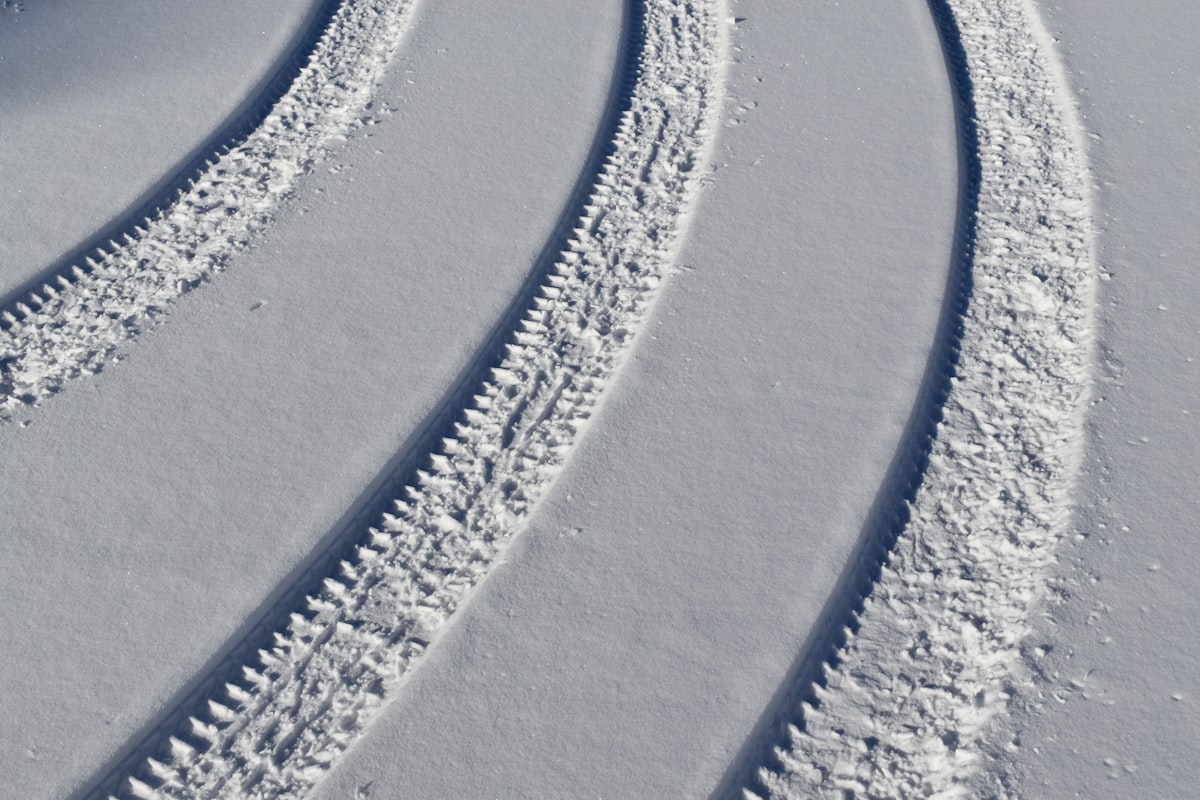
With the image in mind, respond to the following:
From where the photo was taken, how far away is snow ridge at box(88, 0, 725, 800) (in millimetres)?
2734

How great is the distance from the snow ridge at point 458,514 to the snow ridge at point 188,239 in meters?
1.11

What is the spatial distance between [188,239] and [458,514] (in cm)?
157

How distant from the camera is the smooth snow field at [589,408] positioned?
279 cm

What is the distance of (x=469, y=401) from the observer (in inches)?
138

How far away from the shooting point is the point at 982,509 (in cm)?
328

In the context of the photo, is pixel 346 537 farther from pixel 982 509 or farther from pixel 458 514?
pixel 982 509

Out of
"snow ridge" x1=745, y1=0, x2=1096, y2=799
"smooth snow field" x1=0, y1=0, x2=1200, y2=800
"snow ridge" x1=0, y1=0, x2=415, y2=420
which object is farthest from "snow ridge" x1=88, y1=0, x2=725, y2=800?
"snow ridge" x1=0, y1=0, x2=415, y2=420

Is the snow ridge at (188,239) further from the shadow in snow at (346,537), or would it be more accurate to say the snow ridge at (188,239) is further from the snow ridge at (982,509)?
the snow ridge at (982,509)

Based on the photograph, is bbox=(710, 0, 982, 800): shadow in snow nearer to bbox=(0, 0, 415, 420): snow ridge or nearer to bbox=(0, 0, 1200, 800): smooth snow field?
bbox=(0, 0, 1200, 800): smooth snow field

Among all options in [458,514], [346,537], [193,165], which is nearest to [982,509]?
[458,514]

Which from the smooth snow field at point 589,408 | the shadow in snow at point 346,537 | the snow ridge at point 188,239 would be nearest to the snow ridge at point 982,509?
the smooth snow field at point 589,408

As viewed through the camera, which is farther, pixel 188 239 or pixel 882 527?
pixel 188 239

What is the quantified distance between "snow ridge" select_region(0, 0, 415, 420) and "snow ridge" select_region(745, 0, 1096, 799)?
2446mm

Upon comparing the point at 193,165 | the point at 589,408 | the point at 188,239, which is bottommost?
the point at 589,408
